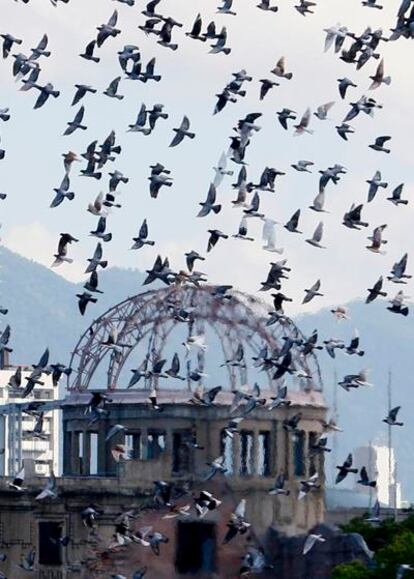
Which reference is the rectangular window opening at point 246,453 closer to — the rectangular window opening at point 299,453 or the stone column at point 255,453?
the stone column at point 255,453

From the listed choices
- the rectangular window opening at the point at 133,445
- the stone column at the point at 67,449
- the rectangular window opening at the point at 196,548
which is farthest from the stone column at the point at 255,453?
the rectangular window opening at the point at 196,548

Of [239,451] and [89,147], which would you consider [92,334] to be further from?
[89,147]

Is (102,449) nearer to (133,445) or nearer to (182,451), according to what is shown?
(133,445)

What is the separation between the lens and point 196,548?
148750mm

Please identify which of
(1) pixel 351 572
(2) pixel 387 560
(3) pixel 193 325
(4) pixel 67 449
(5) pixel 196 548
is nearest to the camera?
(1) pixel 351 572

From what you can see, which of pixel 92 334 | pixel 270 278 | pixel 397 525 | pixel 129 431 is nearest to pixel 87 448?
pixel 129 431

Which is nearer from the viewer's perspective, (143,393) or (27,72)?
(27,72)

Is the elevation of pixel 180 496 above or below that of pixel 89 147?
below

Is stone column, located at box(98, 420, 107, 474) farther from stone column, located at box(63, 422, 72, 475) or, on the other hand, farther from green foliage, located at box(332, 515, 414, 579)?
green foliage, located at box(332, 515, 414, 579)

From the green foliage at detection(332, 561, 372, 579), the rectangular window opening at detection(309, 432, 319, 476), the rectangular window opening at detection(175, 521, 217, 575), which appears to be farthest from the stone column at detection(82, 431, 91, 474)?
the green foliage at detection(332, 561, 372, 579)

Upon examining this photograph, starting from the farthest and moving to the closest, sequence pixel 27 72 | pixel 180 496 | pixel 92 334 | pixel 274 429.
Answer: pixel 274 429
pixel 92 334
pixel 180 496
pixel 27 72

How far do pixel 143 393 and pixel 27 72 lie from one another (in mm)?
86613

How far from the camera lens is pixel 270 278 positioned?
102 metres

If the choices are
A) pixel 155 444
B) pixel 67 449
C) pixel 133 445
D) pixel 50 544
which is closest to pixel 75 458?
pixel 67 449
